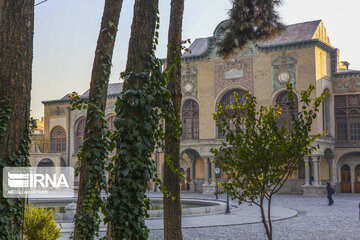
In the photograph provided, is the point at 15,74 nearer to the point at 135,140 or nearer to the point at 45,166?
the point at 135,140

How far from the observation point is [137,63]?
5.64 meters

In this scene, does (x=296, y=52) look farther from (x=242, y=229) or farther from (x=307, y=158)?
(x=242, y=229)

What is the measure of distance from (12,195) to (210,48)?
97.4 feet

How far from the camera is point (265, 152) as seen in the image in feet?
28.0

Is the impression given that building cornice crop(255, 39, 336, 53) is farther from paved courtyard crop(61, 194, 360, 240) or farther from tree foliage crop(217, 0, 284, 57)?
tree foliage crop(217, 0, 284, 57)

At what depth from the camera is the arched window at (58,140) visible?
4391cm

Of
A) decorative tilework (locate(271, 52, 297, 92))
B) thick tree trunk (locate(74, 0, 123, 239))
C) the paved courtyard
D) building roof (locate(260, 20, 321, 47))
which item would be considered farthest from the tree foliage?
building roof (locate(260, 20, 321, 47))

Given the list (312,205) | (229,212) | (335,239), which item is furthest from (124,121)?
(312,205)

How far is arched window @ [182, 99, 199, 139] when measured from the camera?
34844mm

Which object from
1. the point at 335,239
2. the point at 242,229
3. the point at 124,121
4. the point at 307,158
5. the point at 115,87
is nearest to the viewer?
the point at 124,121

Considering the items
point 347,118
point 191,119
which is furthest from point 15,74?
point 347,118

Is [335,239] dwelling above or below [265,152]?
below

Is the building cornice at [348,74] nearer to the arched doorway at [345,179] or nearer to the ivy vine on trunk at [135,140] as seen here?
the arched doorway at [345,179]

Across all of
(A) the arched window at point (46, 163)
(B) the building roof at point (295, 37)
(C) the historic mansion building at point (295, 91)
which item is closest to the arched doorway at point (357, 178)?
(C) the historic mansion building at point (295, 91)
